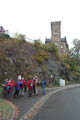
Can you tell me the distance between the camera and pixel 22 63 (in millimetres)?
28062

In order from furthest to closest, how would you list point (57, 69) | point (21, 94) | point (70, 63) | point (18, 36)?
point (70, 63), point (57, 69), point (18, 36), point (21, 94)

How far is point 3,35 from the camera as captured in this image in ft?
105

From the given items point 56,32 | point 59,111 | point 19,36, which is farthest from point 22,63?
point 56,32

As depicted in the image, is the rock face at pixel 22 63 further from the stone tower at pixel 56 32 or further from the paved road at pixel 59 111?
the stone tower at pixel 56 32

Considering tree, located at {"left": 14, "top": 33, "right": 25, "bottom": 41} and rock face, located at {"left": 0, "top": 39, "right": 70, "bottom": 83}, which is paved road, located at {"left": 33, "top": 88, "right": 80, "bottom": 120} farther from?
tree, located at {"left": 14, "top": 33, "right": 25, "bottom": 41}

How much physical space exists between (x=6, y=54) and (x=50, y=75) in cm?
937

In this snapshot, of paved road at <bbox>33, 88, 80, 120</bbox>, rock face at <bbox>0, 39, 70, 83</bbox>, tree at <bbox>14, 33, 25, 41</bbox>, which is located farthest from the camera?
tree at <bbox>14, 33, 25, 41</bbox>

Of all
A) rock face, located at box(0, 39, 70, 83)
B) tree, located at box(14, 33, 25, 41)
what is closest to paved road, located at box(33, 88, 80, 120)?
rock face, located at box(0, 39, 70, 83)

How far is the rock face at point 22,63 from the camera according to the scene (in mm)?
25812

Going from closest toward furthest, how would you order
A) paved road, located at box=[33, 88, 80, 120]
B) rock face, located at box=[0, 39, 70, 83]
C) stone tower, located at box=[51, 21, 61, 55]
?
paved road, located at box=[33, 88, 80, 120] < rock face, located at box=[0, 39, 70, 83] < stone tower, located at box=[51, 21, 61, 55]

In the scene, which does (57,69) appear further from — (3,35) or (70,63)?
(3,35)

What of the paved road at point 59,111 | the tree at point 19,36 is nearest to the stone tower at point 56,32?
the tree at point 19,36

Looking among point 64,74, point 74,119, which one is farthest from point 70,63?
point 74,119

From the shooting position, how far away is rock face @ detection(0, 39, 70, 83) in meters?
25.8
